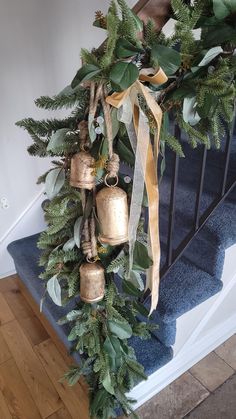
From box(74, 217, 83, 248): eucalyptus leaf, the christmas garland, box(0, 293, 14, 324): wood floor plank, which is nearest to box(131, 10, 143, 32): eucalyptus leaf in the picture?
the christmas garland

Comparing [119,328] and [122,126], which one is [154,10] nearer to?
[122,126]

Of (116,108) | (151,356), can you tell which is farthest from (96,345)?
(116,108)

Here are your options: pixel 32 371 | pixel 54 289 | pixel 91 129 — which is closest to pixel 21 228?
pixel 32 371

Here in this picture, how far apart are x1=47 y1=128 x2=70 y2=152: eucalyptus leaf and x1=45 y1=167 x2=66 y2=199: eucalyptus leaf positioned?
5 centimetres

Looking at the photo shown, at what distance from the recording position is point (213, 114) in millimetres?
629

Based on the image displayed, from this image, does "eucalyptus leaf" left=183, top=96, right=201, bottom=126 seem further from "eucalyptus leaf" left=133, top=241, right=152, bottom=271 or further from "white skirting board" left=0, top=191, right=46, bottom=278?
"white skirting board" left=0, top=191, right=46, bottom=278

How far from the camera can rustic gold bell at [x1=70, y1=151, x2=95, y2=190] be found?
570 millimetres

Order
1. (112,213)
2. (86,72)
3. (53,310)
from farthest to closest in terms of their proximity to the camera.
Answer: (53,310)
(112,213)
(86,72)

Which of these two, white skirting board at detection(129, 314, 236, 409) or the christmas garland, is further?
white skirting board at detection(129, 314, 236, 409)

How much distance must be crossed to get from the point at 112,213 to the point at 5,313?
1.28 m

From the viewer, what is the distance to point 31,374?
128cm

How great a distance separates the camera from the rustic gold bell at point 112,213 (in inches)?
23.2

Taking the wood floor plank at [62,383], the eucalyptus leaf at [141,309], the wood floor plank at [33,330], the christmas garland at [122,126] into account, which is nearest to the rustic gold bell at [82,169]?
the christmas garland at [122,126]

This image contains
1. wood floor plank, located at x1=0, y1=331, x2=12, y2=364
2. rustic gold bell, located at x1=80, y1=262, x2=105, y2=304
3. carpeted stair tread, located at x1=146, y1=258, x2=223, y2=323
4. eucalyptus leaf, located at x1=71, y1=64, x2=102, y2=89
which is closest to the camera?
eucalyptus leaf, located at x1=71, y1=64, x2=102, y2=89
